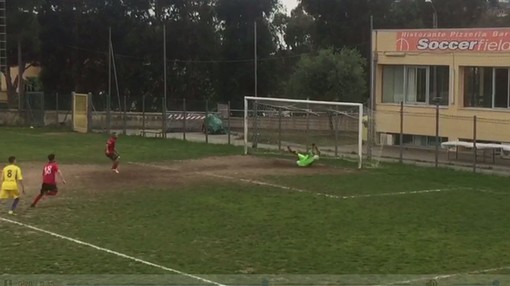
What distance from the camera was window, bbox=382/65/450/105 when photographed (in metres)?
35.5

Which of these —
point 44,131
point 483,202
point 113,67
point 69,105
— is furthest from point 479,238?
point 113,67

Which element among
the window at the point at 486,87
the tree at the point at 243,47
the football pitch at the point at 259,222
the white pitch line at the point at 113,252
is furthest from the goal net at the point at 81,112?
the white pitch line at the point at 113,252

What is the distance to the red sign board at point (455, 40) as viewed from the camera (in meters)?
32.4

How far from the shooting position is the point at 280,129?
3516 cm

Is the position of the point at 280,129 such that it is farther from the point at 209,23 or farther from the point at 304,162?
the point at 209,23

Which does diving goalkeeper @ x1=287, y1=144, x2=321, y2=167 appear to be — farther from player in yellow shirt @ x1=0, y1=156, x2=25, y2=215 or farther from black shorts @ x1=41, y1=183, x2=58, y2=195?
player in yellow shirt @ x1=0, y1=156, x2=25, y2=215

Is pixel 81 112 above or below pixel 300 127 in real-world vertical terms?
above

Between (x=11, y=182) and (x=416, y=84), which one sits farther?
(x=416, y=84)

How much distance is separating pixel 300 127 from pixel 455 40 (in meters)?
7.92

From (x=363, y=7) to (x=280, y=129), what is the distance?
1429 inches

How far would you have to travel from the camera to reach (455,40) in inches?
1350

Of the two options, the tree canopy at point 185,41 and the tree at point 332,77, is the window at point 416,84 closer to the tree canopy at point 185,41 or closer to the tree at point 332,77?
the tree at point 332,77

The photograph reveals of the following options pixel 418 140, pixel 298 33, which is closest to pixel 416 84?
pixel 418 140

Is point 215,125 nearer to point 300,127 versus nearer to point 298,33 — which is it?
point 300,127
